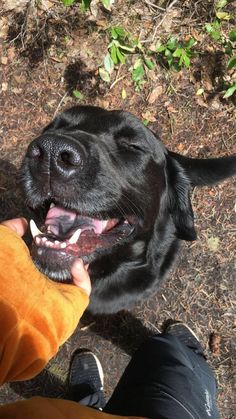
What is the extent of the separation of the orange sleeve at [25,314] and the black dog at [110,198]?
45 cm

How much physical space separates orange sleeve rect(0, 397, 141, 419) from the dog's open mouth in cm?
92

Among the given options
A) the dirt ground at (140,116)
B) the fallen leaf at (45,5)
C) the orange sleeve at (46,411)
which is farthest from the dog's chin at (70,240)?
the fallen leaf at (45,5)

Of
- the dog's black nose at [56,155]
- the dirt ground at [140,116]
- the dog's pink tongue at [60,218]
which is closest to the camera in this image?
the dog's black nose at [56,155]

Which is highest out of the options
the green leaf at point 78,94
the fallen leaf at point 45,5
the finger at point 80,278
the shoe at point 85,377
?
the fallen leaf at point 45,5

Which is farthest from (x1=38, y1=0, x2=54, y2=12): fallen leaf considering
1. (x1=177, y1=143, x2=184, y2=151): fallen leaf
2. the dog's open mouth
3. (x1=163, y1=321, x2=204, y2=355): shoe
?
(x1=163, y1=321, x2=204, y2=355): shoe

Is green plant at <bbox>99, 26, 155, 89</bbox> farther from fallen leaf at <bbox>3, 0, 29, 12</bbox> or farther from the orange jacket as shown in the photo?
the orange jacket

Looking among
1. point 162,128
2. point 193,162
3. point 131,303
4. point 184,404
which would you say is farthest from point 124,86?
point 184,404

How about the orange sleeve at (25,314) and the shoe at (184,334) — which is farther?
A: the shoe at (184,334)

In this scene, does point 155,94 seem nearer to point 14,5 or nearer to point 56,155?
point 14,5

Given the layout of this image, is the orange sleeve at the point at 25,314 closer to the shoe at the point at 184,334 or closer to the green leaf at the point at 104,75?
the shoe at the point at 184,334

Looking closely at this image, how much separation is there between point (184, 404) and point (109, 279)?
0.90 m

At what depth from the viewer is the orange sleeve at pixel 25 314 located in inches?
64.9

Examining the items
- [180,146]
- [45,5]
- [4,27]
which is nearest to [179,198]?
[180,146]

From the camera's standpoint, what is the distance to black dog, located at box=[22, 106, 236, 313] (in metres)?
2.29
